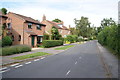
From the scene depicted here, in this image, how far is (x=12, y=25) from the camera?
1218 inches

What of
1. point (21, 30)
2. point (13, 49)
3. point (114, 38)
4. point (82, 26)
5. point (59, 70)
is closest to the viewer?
point (59, 70)

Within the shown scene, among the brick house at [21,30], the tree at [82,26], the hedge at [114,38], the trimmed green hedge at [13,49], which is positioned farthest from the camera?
the tree at [82,26]

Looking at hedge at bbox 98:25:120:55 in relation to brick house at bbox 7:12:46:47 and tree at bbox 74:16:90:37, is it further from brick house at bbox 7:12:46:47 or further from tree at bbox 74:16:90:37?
tree at bbox 74:16:90:37

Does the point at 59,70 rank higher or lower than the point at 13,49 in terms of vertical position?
lower

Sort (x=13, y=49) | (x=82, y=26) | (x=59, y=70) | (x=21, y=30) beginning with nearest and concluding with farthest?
(x=59, y=70)
(x=13, y=49)
(x=21, y=30)
(x=82, y=26)

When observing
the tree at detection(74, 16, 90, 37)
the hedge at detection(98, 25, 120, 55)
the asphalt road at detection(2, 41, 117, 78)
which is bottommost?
the asphalt road at detection(2, 41, 117, 78)

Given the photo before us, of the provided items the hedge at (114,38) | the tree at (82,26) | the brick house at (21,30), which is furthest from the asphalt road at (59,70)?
the tree at (82,26)

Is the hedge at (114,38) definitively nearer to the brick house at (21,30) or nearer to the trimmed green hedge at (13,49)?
the trimmed green hedge at (13,49)

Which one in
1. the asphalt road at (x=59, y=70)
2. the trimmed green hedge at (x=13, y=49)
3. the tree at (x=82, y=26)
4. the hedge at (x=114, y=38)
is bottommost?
the asphalt road at (x=59, y=70)

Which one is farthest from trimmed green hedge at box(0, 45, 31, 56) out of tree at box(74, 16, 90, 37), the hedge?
tree at box(74, 16, 90, 37)

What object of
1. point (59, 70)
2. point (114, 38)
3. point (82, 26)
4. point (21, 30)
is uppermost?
point (82, 26)

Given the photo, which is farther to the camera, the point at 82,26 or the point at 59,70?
the point at 82,26

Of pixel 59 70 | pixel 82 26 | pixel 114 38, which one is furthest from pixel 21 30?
pixel 82 26

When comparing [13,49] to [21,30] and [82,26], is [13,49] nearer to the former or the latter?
[21,30]
